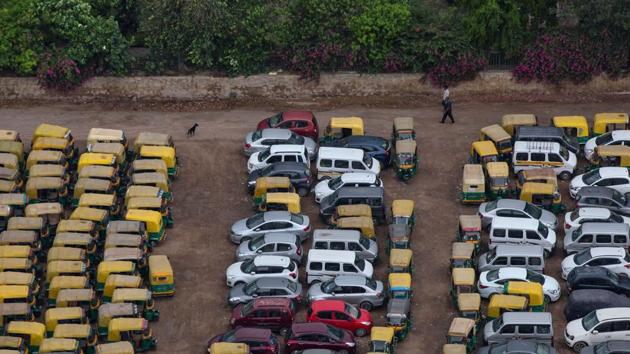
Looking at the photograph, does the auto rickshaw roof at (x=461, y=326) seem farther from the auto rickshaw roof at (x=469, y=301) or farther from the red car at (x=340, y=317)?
the red car at (x=340, y=317)

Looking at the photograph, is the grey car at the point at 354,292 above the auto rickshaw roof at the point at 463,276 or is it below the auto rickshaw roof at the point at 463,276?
below

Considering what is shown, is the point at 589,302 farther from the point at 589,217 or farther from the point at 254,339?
the point at 254,339

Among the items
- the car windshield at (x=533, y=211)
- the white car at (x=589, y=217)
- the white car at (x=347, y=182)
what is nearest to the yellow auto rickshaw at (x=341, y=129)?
the white car at (x=347, y=182)

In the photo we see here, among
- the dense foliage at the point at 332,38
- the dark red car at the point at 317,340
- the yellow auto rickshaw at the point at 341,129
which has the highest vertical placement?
the dense foliage at the point at 332,38

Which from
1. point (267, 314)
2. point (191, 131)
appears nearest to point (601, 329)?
point (267, 314)

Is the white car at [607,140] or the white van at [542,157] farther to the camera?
the white car at [607,140]

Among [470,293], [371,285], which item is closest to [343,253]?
[371,285]
